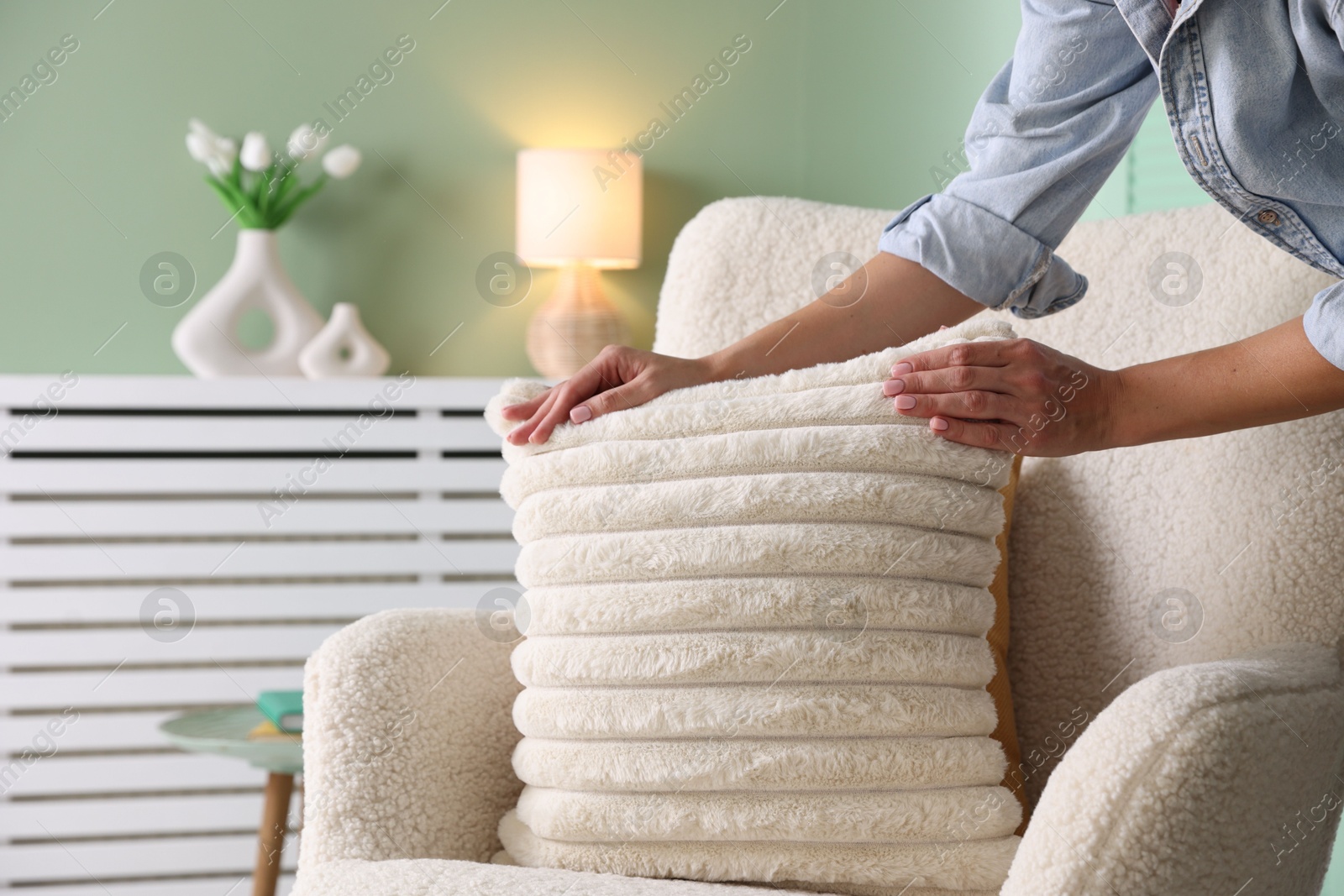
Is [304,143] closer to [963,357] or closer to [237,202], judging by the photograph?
[237,202]

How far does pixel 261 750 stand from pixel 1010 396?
1083 millimetres

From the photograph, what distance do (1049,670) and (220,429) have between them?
1.51 meters

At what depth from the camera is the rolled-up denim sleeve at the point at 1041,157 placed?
0.78 meters

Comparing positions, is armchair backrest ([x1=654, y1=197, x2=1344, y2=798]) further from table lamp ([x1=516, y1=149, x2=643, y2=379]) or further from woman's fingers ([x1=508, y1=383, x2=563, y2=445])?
table lamp ([x1=516, y1=149, x2=643, y2=379])

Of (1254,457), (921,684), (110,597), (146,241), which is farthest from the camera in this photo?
(146,241)

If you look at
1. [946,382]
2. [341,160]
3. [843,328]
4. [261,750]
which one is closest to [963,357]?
[946,382]

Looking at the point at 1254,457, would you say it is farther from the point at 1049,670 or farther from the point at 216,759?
the point at 216,759

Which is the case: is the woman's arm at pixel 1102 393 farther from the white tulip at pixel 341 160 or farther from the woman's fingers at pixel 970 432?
the white tulip at pixel 341 160

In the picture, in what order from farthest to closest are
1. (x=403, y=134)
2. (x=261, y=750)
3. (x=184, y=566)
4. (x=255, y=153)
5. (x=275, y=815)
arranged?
(x=403, y=134)
(x=255, y=153)
(x=184, y=566)
(x=275, y=815)
(x=261, y=750)

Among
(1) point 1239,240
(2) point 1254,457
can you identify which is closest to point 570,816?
(2) point 1254,457

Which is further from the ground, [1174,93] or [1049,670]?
[1174,93]

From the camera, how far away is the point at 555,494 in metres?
0.70

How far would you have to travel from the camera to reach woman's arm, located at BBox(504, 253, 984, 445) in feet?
2.70

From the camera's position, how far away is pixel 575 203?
7.25 feet
